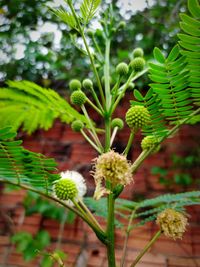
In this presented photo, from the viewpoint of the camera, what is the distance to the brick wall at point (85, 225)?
1558 millimetres

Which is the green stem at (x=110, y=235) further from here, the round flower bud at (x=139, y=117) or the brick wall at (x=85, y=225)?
the brick wall at (x=85, y=225)

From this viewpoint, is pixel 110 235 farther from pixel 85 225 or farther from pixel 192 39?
pixel 85 225

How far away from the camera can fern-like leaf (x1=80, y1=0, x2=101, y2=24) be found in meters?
0.60

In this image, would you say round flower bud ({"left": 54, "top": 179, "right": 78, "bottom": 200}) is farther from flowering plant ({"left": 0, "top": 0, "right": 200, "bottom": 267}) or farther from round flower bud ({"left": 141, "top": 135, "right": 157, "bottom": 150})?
round flower bud ({"left": 141, "top": 135, "right": 157, "bottom": 150})

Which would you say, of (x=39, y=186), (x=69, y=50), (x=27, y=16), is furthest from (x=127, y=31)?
(x=39, y=186)

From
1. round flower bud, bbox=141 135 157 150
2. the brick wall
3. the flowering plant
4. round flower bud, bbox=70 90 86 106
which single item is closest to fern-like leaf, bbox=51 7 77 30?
the flowering plant

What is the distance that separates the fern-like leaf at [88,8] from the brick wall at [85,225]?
1285mm

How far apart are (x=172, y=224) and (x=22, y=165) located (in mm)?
320

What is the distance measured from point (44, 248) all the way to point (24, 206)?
292 millimetres

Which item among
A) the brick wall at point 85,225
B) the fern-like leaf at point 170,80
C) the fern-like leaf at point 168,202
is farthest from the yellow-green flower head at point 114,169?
the brick wall at point 85,225

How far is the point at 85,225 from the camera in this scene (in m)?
1.82

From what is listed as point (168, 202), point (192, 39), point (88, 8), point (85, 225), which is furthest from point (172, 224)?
point (85, 225)

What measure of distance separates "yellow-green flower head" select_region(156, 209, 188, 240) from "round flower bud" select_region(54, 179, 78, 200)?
0.19 meters

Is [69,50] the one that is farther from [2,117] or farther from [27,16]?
[2,117]
